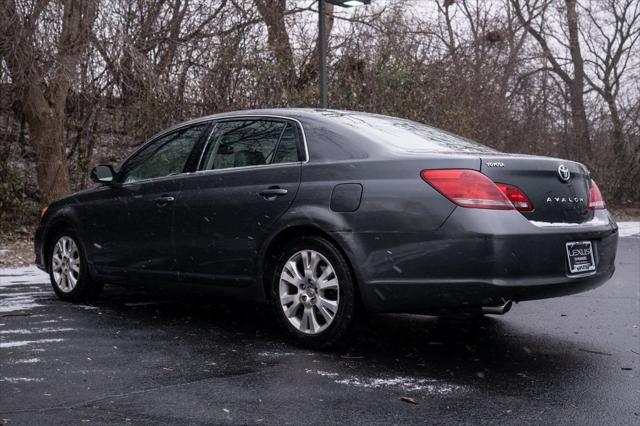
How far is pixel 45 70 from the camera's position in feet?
37.4

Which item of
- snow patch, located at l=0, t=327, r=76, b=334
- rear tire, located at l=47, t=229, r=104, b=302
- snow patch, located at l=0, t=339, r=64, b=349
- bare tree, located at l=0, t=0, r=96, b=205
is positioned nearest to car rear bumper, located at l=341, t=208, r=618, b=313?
snow patch, located at l=0, t=339, r=64, b=349

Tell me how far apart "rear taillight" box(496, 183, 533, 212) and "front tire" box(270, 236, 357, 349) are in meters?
1.07

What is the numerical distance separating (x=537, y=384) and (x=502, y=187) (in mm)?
1126

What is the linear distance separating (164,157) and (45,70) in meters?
5.80

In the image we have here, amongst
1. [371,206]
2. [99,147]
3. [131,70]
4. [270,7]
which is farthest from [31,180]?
[371,206]

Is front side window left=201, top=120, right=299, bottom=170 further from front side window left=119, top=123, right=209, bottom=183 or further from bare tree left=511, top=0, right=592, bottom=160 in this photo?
bare tree left=511, top=0, right=592, bottom=160

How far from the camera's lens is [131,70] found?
42.1 feet

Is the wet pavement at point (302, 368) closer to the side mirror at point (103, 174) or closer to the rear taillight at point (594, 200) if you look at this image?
the rear taillight at point (594, 200)

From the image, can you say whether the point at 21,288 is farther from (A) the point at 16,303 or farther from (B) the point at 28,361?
(B) the point at 28,361

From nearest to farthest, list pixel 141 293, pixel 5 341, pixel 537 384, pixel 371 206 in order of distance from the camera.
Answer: pixel 537 384 → pixel 371 206 → pixel 5 341 → pixel 141 293

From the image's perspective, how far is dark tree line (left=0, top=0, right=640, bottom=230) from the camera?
463 inches

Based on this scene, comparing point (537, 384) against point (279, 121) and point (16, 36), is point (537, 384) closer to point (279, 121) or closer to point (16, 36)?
point (279, 121)

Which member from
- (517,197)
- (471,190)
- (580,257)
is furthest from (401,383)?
(580,257)

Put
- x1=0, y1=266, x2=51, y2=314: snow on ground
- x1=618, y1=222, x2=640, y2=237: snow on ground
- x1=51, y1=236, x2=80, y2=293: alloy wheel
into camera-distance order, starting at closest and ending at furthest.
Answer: x1=0, y1=266, x2=51, y2=314: snow on ground < x1=51, y1=236, x2=80, y2=293: alloy wheel < x1=618, y1=222, x2=640, y2=237: snow on ground
